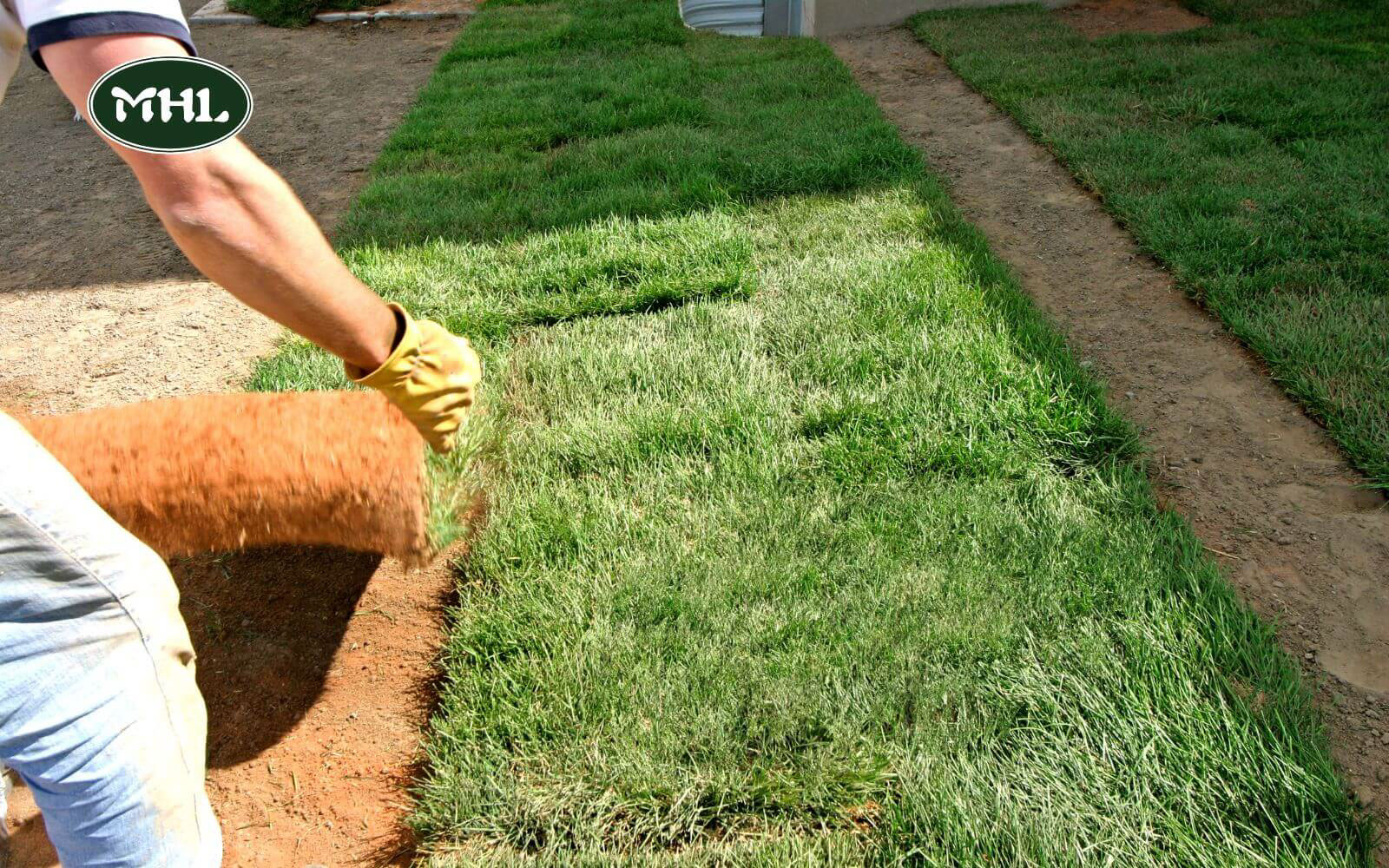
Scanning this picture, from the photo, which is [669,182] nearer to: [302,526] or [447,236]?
[447,236]

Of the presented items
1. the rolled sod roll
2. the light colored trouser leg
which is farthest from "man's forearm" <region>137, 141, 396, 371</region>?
the rolled sod roll

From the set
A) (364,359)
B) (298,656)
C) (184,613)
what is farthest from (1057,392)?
(184,613)

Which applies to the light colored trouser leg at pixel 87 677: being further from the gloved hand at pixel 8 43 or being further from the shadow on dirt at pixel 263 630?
the shadow on dirt at pixel 263 630

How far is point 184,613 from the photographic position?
2.67 metres

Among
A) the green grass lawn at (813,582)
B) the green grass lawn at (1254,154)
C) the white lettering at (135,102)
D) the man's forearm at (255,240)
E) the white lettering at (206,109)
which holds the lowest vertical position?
the green grass lawn at (813,582)

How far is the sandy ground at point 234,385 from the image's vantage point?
220cm

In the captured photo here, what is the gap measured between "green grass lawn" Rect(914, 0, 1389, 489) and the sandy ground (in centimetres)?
285

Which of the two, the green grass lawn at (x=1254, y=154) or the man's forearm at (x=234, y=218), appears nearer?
the man's forearm at (x=234, y=218)

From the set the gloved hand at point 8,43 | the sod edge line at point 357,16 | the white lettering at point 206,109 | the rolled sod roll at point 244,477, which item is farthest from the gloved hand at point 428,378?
the sod edge line at point 357,16

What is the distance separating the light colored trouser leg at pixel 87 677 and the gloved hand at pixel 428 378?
61 cm

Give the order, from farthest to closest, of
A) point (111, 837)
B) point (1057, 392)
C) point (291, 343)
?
point (291, 343) → point (1057, 392) → point (111, 837)

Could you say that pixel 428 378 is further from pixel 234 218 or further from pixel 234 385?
pixel 234 385

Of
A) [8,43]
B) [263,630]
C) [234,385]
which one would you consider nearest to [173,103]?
[8,43]

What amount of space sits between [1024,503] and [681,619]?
3.46ft
